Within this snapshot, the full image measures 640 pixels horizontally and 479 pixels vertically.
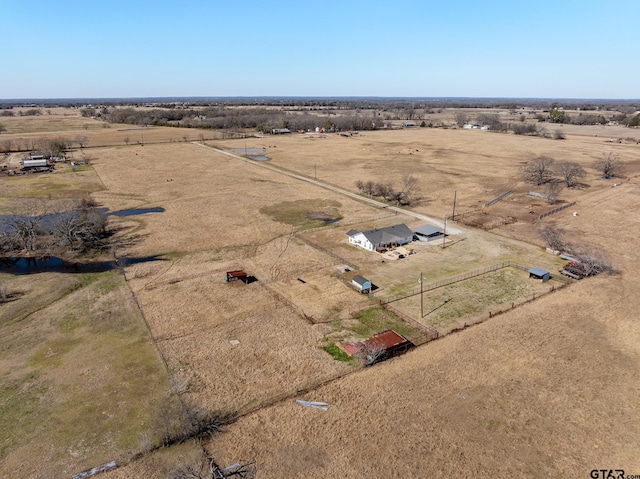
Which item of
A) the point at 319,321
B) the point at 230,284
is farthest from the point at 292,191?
the point at 319,321

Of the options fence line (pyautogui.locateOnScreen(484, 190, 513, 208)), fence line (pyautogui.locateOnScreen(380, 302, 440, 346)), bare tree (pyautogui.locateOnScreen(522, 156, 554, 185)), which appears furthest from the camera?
bare tree (pyautogui.locateOnScreen(522, 156, 554, 185))

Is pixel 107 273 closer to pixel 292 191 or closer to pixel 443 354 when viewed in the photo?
pixel 443 354

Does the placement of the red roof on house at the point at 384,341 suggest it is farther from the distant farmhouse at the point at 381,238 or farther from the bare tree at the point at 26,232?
the bare tree at the point at 26,232

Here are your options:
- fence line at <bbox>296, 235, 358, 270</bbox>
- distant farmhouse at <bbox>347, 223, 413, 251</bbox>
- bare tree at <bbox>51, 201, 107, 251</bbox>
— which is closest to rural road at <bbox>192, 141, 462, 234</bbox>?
distant farmhouse at <bbox>347, 223, 413, 251</bbox>

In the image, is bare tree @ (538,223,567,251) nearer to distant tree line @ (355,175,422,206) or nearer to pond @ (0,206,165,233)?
distant tree line @ (355,175,422,206)

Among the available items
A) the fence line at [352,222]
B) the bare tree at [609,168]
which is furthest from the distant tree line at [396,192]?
the bare tree at [609,168]

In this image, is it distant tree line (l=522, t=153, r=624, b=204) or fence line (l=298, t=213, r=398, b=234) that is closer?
fence line (l=298, t=213, r=398, b=234)
